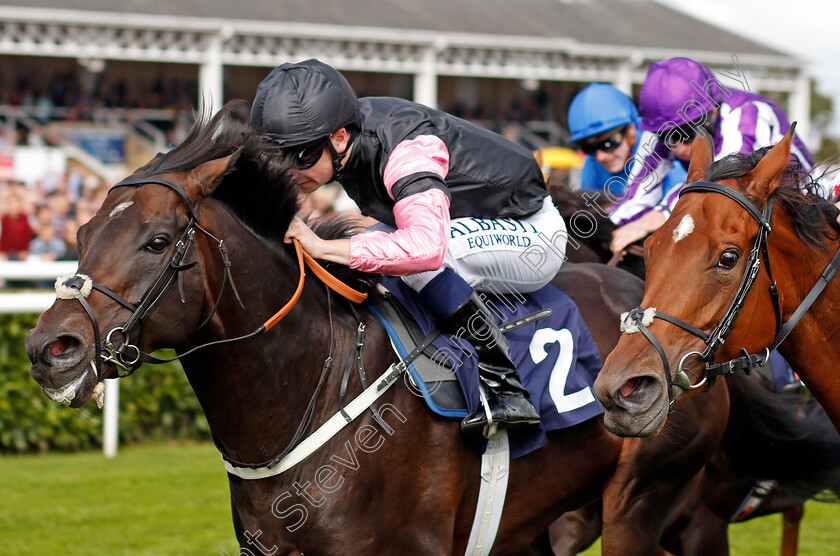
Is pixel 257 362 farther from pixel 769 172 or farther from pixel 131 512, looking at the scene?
pixel 131 512

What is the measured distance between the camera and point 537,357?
2.97 m

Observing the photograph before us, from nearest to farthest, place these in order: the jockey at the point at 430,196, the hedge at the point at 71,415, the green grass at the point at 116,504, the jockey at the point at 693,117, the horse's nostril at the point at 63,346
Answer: the horse's nostril at the point at 63,346
the jockey at the point at 430,196
the jockey at the point at 693,117
the green grass at the point at 116,504
the hedge at the point at 71,415

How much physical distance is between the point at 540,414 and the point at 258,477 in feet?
2.99

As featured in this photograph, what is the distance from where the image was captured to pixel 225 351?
244 cm

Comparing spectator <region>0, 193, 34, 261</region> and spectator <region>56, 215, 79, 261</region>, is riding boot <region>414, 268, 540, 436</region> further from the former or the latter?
spectator <region>0, 193, 34, 261</region>

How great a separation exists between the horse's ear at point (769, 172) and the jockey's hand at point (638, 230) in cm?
141

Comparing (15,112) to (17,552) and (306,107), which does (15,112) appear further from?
(306,107)

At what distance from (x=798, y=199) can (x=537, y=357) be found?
97cm

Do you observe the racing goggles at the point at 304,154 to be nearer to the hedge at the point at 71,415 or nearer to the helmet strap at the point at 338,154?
the helmet strap at the point at 338,154

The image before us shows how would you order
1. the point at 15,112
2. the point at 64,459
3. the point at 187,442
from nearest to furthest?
the point at 64,459 → the point at 187,442 → the point at 15,112

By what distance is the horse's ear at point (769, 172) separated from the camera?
7.45 ft

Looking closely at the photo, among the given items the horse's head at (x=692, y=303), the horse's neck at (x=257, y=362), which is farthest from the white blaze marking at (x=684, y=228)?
the horse's neck at (x=257, y=362)

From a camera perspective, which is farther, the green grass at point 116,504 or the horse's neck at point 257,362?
the green grass at point 116,504

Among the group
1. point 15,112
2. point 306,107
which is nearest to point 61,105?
point 15,112
